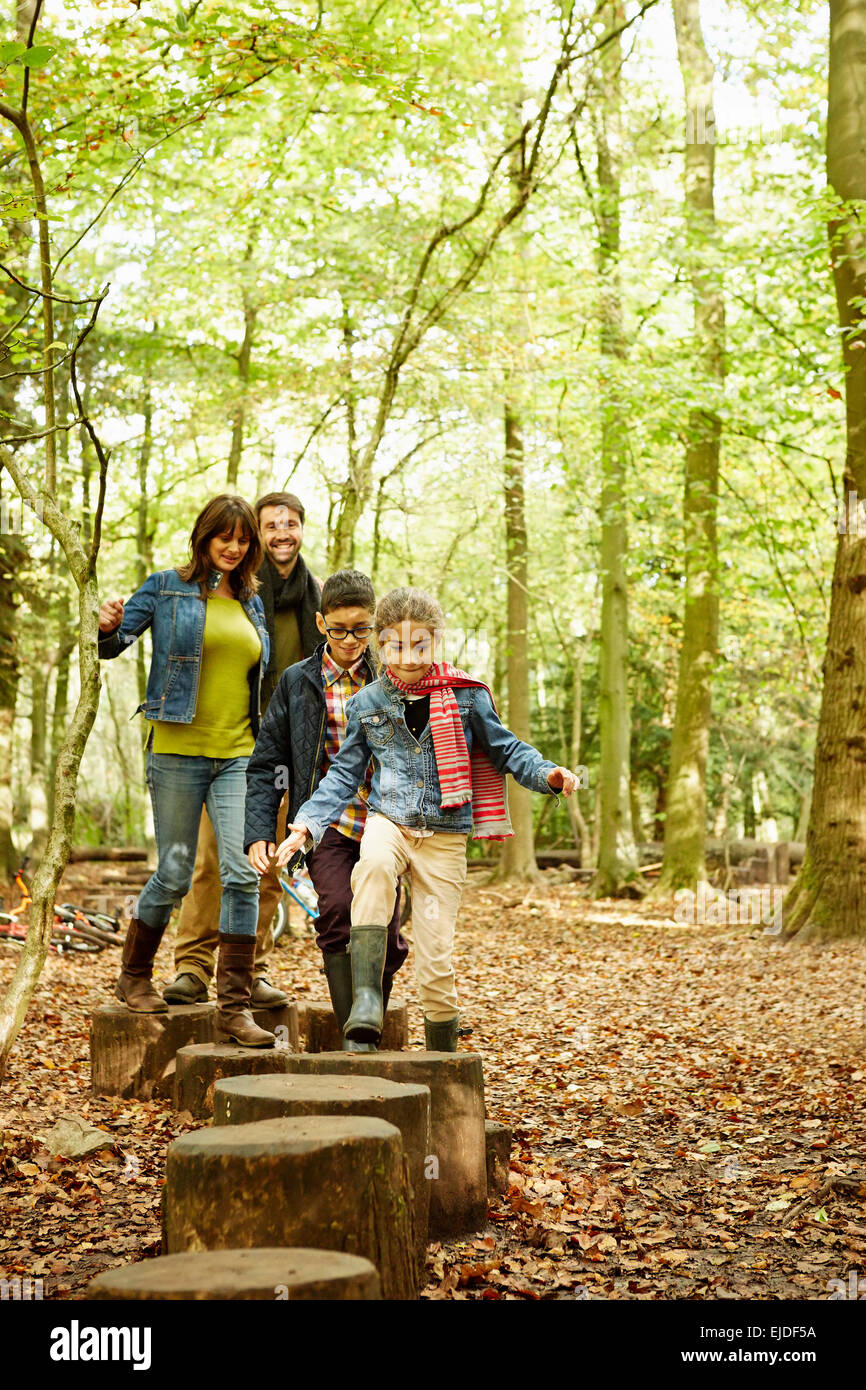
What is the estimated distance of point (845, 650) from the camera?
1046 centimetres

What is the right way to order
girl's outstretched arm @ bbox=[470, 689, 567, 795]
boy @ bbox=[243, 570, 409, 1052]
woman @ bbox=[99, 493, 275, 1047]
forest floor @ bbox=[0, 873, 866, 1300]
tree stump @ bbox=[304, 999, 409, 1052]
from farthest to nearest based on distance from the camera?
tree stump @ bbox=[304, 999, 409, 1052] < woman @ bbox=[99, 493, 275, 1047] < boy @ bbox=[243, 570, 409, 1052] < girl's outstretched arm @ bbox=[470, 689, 567, 795] < forest floor @ bbox=[0, 873, 866, 1300]

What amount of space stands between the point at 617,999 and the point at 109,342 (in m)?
13.7

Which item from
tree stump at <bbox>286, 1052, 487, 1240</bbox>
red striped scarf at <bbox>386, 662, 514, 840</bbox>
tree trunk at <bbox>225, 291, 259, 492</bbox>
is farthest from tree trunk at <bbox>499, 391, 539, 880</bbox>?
tree stump at <bbox>286, 1052, 487, 1240</bbox>

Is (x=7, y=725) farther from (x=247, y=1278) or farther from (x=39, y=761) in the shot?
(x=247, y=1278)

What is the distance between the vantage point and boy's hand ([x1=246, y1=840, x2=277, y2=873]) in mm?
4805

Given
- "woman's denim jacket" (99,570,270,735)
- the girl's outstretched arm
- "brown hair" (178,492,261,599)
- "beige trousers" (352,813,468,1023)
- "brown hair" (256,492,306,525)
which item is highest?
"brown hair" (256,492,306,525)

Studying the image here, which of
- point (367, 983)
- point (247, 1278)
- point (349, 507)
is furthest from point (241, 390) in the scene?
point (247, 1278)

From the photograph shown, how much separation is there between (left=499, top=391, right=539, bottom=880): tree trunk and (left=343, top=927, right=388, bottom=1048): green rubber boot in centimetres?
1323

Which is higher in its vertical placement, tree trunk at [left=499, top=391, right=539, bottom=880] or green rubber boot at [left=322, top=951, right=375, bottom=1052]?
tree trunk at [left=499, top=391, right=539, bottom=880]

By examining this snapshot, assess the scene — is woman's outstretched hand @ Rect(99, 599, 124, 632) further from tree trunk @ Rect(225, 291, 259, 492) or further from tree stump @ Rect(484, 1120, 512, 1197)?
tree trunk @ Rect(225, 291, 259, 492)

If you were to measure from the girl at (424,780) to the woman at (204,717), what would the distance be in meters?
0.81

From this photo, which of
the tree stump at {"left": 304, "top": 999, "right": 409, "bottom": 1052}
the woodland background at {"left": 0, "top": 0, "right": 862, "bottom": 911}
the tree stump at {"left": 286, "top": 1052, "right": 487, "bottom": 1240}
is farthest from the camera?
Answer: the woodland background at {"left": 0, "top": 0, "right": 862, "bottom": 911}

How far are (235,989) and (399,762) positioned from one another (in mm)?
1275

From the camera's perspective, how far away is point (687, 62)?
48.4 feet
